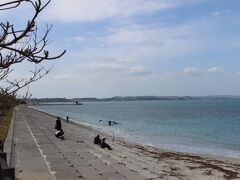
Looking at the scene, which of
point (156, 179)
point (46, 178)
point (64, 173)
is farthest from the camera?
point (156, 179)

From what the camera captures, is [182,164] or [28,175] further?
[182,164]

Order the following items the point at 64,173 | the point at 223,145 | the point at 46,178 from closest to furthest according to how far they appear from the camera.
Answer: the point at 46,178, the point at 64,173, the point at 223,145

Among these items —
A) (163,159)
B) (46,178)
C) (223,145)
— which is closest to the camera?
(46,178)

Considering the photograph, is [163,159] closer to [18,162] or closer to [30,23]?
[18,162]

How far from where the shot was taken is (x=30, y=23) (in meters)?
3.10

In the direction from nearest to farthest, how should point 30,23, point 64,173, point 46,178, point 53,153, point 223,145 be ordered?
point 30,23 → point 46,178 → point 64,173 → point 53,153 → point 223,145

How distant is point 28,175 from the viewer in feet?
44.6

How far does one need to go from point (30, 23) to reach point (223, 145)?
140 ft

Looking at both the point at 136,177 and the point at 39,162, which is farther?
the point at 39,162

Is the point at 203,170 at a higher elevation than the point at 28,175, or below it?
below

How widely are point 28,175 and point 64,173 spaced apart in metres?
1.26

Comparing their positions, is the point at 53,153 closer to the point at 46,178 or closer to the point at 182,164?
the point at 46,178

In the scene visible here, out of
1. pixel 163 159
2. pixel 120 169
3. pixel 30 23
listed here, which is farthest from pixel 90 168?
pixel 30 23

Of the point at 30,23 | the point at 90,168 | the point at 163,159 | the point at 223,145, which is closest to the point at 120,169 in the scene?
the point at 90,168
